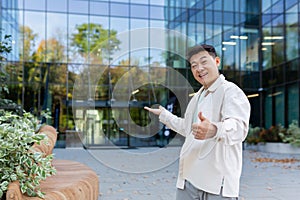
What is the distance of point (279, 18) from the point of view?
1788 centimetres

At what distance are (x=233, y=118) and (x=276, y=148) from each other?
45.6 feet

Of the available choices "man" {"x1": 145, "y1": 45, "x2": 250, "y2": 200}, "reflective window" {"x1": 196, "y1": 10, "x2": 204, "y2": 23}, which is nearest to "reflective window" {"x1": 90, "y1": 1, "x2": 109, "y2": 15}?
"reflective window" {"x1": 196, "y1": 10, "x2": 204, "y2": 23}

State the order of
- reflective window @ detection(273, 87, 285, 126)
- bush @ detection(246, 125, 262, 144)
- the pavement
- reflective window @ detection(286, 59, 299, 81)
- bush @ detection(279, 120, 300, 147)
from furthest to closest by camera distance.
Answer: reflective window @ detection(273, 87, 285, 126) < reflective window @ detection(286, 59, 299, 81) < bush @ detection(246, 125, 262, 144) < bush @ detection(279, 120, 300, 147) < the pavement

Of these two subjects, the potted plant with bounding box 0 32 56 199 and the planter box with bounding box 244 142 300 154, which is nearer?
the potted plant with bounding box 0 32 56 199

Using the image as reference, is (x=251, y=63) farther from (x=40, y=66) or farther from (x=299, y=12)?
(x=40, y=66)

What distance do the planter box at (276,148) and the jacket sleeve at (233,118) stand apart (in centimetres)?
1303

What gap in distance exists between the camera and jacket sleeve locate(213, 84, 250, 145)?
1564mm

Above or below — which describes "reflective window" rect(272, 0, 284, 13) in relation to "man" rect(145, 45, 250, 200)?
above

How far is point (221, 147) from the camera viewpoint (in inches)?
70.1

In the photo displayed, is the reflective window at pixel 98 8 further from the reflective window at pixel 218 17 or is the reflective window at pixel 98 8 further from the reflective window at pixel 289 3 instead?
the reflective window at pixel 289 3

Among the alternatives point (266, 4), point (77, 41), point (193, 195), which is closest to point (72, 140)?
point (77, 41)

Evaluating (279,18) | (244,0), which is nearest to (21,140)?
(279,18)

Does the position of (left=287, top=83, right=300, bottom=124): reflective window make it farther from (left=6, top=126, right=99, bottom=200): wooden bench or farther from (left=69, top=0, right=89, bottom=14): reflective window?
(left=6, top=126, right=99, bottom=200): wooden bench

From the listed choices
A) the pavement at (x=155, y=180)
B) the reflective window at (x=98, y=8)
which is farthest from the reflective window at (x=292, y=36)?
the pavement at (x=155, y=180)
